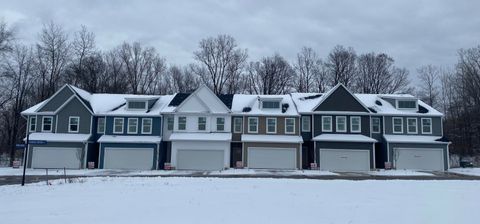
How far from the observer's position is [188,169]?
37.5 meters

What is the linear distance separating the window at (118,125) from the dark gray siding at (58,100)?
5.09 metres

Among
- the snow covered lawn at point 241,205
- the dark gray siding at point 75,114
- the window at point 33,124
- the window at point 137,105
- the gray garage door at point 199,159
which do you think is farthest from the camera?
the window at point 137,105

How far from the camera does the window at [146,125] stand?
129 feet

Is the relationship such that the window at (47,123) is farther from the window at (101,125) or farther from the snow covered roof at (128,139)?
the snow covered roof at (128,139)

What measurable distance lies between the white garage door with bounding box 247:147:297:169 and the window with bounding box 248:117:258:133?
6.65ft

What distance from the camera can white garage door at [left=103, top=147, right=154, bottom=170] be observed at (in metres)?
37.9

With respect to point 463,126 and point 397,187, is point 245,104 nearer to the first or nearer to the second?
point 397,187


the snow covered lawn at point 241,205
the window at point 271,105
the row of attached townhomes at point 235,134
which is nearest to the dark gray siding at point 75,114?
the row of attached townhomes at point 235,134

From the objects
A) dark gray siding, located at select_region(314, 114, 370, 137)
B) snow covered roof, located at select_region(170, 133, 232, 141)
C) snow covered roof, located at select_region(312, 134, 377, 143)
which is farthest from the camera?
dark gray siding, located at select_region(314, 114, 370, 137)

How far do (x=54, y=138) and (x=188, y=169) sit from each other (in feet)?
41.8

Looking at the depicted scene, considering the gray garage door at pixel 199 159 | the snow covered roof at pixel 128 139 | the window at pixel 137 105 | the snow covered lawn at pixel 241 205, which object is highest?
the window at pixel 137 105

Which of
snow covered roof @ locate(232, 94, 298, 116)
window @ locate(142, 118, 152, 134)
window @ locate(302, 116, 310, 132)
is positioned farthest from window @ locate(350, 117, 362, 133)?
window @ locate(142, 118, 152, 134)

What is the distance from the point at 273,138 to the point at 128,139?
13.5 meters

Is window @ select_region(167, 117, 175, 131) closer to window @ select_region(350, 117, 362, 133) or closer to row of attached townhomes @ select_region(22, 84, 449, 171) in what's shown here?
row of attached townhomes @ select_region(22, 84, 449, 171)
